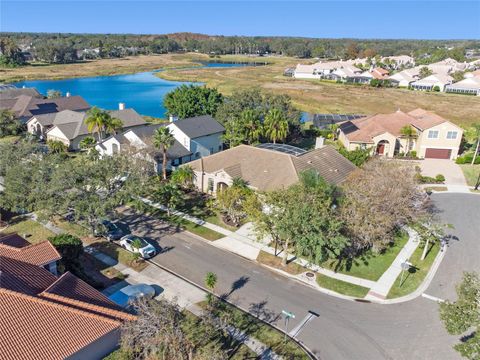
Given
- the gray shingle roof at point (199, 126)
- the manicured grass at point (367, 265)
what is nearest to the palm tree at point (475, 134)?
the manicured grass at point (367, 265)

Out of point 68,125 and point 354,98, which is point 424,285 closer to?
point 68,125

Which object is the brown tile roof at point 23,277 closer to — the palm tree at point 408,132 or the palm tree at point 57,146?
the palm tree at point 57,146

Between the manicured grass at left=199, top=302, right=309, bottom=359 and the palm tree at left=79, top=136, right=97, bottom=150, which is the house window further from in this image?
the palm tree at left=79, top=136, right=97, bottom=150

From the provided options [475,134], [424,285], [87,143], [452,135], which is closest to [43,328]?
[424,285]

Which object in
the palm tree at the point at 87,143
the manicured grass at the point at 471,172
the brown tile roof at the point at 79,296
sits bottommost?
the manicured grass at the point at 471,172

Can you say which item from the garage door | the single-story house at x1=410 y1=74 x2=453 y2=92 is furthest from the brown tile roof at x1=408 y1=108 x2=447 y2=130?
the single-story house at x1=410 y1=74 x2=453 y2=92
